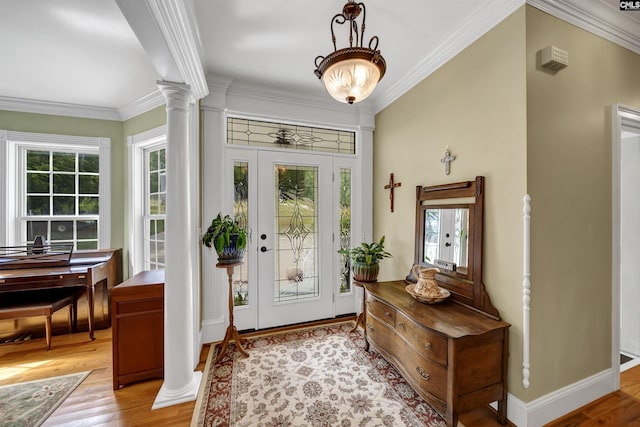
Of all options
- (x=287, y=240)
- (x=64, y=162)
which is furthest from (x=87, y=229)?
(x=287, y=240)

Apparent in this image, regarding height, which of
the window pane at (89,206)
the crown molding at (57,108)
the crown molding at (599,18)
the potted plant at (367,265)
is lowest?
the potted plant at (367,265)

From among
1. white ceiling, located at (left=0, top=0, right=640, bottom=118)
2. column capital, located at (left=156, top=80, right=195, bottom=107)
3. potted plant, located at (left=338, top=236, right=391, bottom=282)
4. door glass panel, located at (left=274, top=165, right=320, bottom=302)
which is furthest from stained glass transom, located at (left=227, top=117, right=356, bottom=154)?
potted plant, located at (left=338, top=236, right=391, bottom=282)

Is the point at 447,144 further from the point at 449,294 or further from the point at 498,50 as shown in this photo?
→ the point at 449,294

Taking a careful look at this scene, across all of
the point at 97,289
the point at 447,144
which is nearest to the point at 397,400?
the point at 447,144

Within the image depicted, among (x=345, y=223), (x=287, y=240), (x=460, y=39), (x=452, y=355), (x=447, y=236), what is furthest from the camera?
(x=345, y=223)

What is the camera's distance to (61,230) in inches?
132

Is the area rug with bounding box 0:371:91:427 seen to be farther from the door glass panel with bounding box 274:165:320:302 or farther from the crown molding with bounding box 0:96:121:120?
the crown molding with bounding box 0:96:121:120

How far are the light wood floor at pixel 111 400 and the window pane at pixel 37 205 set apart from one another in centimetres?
159

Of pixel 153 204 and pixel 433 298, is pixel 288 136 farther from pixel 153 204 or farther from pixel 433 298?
pixel 433 298

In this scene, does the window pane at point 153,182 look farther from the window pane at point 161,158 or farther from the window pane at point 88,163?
the window pane at point 88,163

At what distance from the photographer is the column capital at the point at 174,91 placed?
75.5 inches

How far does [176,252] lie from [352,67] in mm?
1764


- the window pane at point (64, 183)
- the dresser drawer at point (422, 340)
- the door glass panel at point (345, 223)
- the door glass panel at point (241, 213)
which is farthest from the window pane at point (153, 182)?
the dresser drawer at point (422, 340)

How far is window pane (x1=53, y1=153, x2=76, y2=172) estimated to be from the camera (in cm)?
333
